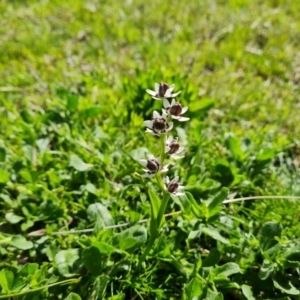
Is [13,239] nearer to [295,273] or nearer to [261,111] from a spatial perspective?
[295,273]

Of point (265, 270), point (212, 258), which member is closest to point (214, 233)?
point (212, 258)

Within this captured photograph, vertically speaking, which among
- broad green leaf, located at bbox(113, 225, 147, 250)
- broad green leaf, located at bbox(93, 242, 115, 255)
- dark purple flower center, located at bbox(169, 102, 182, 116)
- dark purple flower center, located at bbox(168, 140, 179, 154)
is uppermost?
dark purple flower center, located at bbox(169, 102, 182, 116)

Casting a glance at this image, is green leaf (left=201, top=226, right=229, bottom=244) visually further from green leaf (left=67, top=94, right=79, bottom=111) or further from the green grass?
green leaf (left=67, top=94, right=79, bottom=111)

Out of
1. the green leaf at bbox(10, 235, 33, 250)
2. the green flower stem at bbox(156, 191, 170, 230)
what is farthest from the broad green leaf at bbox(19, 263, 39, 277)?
the green flower stem at bbox(156, 191, 170, 230)

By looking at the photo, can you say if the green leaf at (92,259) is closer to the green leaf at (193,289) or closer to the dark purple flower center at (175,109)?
the green leaf at (193,289)

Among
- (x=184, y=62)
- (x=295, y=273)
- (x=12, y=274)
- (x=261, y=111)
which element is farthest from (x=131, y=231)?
(x=184, y=62)

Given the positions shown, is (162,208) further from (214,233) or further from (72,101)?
(72,101)
